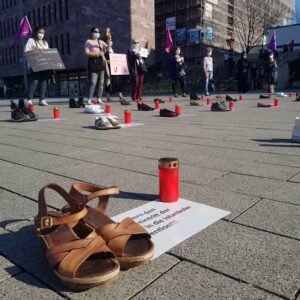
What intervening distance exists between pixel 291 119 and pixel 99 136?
4302mm

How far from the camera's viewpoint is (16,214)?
2510 mm

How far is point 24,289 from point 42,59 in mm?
10210

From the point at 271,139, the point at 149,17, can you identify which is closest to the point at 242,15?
the point at 149,17

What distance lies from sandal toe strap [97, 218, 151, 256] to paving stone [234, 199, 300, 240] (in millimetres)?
788

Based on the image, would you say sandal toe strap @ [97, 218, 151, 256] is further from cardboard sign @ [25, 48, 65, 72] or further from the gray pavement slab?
cardboard sign @ [25, 48, 65, 72]

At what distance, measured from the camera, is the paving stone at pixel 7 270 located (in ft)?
5.78

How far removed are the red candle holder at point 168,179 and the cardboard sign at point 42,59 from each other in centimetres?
918

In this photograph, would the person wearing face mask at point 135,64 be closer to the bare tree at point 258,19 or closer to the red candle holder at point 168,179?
the red candle holder at point 168,179

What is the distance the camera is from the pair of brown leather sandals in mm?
1594

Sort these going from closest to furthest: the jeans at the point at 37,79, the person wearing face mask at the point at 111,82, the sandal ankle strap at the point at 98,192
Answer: the sandal ankle strap at the point at 98,192 → the jeans at the point at 37,79 → the person wearing face mask at the point at 111,82

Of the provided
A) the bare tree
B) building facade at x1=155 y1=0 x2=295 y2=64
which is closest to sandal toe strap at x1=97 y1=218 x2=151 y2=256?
the bare tree

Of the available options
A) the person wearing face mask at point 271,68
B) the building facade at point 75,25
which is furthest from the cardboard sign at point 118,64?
the building facade at point 75,25

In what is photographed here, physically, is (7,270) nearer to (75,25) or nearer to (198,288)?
(198,288)

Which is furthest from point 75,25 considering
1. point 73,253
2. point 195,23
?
point 73,253
